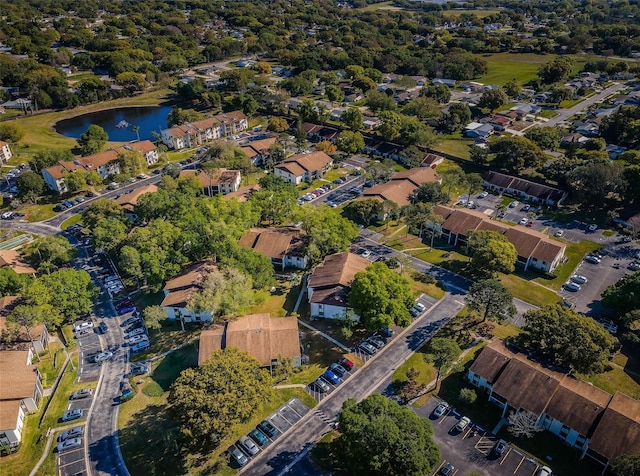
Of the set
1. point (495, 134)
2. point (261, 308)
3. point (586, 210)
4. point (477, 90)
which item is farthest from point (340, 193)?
point (477, 90)

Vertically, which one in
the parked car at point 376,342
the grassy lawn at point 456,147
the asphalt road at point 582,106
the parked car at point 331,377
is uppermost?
the asphalt road at point 582,106

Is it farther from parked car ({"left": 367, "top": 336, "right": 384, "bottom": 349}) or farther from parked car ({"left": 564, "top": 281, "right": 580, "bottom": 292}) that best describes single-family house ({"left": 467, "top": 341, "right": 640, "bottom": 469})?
parked car ({"left": 564, "top": 281, "right": 580, "bottom": 292})

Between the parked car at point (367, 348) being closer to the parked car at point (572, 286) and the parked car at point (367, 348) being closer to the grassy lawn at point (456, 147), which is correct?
the parked car at point (572, 286)

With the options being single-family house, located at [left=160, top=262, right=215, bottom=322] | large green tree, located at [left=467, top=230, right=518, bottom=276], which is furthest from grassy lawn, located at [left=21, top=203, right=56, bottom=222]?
large green tree, located at [left=467, top=230, right=518, bottom=276]

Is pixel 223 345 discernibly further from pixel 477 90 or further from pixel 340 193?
pixel 477 90

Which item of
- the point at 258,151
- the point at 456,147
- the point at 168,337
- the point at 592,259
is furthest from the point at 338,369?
the point at 456,147

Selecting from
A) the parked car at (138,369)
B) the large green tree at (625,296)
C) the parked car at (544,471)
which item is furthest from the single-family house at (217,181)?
the parked car at (544,471)
